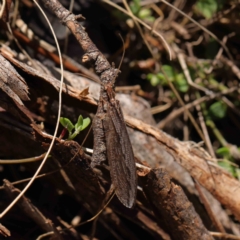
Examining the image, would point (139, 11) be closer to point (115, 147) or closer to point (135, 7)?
point (135, 7)

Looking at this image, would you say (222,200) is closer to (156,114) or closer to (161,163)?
(161,163)

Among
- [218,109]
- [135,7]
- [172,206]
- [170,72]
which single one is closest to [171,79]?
[170,72]

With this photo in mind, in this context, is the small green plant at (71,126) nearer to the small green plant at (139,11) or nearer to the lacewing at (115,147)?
the lacewing at (115,147)

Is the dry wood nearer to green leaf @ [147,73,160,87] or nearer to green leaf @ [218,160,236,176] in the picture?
green leaf @ [218,160,236,176]

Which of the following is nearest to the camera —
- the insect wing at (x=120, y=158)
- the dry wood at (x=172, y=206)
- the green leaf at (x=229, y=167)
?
the insect wing at (x=120, y=158)

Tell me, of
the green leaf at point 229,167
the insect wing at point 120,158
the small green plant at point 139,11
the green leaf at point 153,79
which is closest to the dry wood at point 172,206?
the insect wing at point 120,158

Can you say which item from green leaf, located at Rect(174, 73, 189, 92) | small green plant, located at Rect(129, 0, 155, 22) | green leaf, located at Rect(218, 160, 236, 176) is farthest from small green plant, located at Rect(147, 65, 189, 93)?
green leaf, located at Rect(218, 160, 236, 176)
